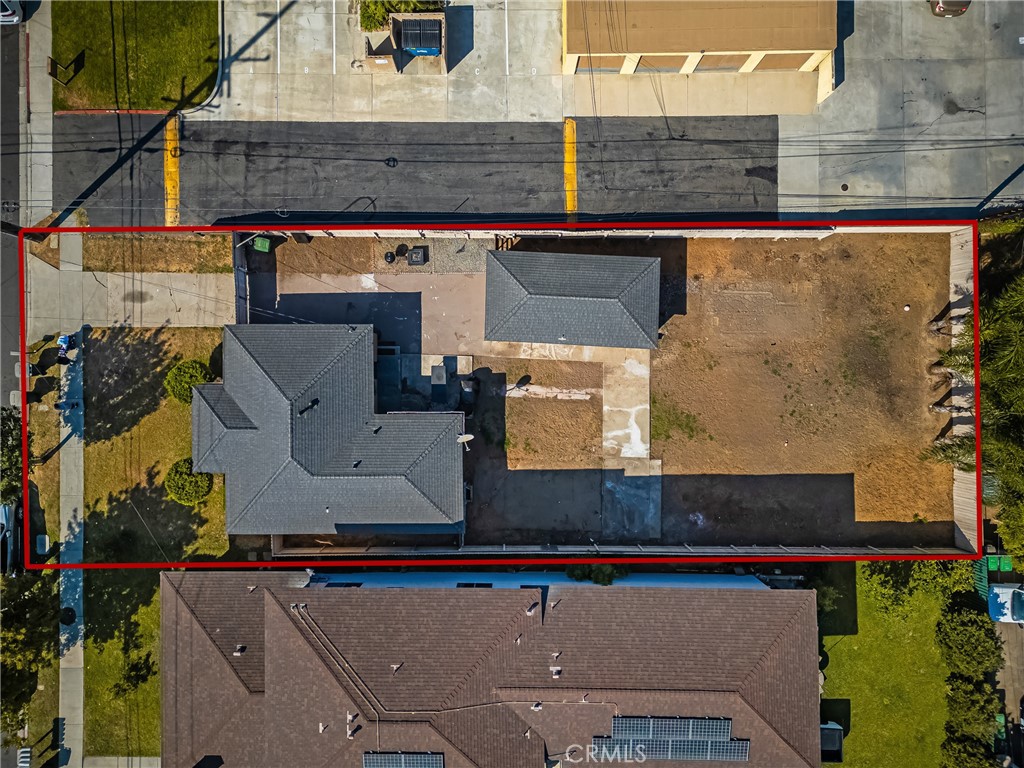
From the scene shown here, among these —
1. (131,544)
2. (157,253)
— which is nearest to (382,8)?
(157,253)

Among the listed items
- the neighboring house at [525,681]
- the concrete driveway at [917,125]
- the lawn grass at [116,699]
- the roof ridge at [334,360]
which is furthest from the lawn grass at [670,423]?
the lawn grass at [116,699]

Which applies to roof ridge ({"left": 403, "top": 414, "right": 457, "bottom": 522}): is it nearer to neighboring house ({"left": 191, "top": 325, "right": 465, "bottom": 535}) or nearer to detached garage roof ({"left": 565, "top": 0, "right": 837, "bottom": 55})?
neighboring house ({"left": 191, "top": 325, "right": 465, "bottom": 535})

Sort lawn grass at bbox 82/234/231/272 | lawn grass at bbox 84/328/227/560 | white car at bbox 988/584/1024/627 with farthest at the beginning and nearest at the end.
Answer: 1. lawn grass at bbox 84/328/227/560
2. lawn grass at bbox 82/234/231/272
3. white car at bbox 988/584/1024/627

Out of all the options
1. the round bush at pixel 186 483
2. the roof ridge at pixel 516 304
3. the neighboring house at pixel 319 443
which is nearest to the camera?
the neighboring house at pixel 319 443

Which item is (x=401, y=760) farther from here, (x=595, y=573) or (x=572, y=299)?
(x=572, y=299)

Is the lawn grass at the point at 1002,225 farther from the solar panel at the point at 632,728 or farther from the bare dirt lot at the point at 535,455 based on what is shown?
the solar panel at the point at 632,728

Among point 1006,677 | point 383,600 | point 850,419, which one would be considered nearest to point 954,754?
point 1006,677

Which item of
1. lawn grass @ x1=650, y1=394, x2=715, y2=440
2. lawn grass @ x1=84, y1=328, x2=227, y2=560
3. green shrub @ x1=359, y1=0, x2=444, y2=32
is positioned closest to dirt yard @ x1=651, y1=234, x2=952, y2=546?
lawn grass @ x1=650, y1=394, x2=715, y2=440
